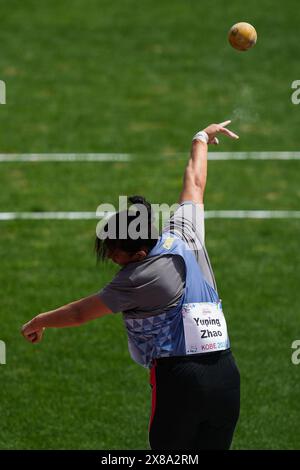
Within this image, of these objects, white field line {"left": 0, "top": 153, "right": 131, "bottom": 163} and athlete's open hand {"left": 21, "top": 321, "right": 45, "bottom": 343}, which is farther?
white field line {"left": 0, "top": 153, "right": 131, "bottom": 163}

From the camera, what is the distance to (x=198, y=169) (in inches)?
291

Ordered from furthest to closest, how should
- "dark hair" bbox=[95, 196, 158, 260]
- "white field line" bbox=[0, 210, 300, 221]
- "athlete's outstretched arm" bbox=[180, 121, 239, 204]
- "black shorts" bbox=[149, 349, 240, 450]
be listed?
"white field line" bbox=[0, 210, 300, 221] < "athlete's outstretched arm" bbox=[180, 121, 239, 204] < "black shorts" bbox=[149, 349, 240, 450] < "dark hair" bbox=[95, 196, 158, 260]

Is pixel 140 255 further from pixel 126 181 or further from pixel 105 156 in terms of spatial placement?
pixel 105 156

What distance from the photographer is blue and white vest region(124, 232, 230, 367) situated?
6.65 meters

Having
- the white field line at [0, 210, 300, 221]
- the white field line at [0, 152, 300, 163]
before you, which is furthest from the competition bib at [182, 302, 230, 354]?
the white field line at [0, 152, 300, 163]

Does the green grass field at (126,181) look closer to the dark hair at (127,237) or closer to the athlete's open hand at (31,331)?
the athlete's open hand at (31,331)

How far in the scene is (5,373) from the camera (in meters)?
10.1

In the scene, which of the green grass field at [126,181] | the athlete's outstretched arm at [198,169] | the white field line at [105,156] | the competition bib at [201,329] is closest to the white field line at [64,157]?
the white field line at [105,156]

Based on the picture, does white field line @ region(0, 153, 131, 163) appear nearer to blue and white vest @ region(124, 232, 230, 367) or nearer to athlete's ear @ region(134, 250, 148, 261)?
blue and white vest @ region(124, 232, 230, 367)

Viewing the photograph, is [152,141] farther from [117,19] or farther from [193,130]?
[117,19]

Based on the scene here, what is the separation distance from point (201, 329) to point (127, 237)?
0.78m

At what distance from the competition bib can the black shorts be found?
6 cm

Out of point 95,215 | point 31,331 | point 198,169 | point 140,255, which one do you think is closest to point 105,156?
point 95,215

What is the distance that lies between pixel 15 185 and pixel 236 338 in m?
4.95
